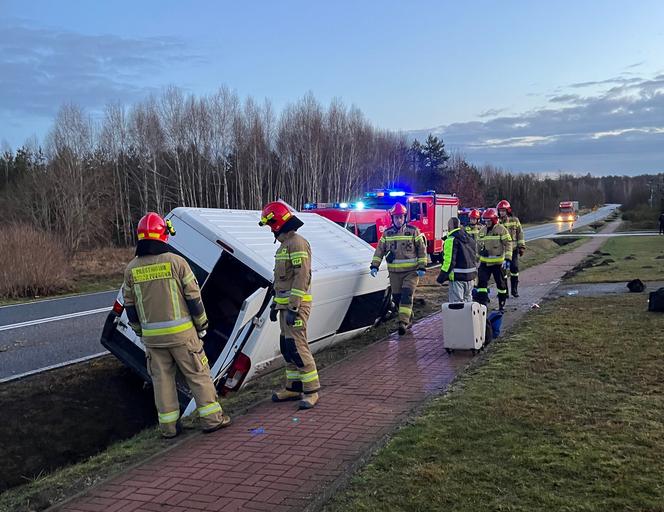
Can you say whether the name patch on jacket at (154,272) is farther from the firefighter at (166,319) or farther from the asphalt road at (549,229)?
the asphalt road at (549,229)

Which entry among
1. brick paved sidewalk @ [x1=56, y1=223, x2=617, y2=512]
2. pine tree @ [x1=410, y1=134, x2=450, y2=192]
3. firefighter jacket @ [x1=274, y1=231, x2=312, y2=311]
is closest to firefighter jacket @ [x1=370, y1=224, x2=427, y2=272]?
brick paved sidewalk @ [x1=56, y1=223, x2=617, y2=512]

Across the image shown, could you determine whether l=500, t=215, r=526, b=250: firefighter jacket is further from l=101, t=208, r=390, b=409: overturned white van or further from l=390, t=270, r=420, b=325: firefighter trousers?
l=101, t=208, r=390, b=409: overturned white van

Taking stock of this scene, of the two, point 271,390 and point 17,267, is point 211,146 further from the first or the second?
point 271,390

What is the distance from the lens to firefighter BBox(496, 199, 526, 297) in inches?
508

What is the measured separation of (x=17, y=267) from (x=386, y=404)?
14.4 meters

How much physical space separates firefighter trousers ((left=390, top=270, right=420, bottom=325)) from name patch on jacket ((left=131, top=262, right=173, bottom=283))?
182 inches

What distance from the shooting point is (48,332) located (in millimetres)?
10516

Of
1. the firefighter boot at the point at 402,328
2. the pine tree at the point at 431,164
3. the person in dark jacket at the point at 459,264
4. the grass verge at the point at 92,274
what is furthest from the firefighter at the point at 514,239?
the pine tree at the point at 431,164

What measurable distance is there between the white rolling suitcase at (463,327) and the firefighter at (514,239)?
18.2 feet

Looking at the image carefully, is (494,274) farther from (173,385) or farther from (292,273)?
(173,385)

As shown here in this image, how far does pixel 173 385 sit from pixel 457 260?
16.8 feet

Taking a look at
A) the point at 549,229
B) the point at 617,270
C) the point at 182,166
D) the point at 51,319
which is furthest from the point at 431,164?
the point at 51,319

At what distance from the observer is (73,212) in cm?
3675

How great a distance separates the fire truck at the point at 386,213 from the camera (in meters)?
16.5
